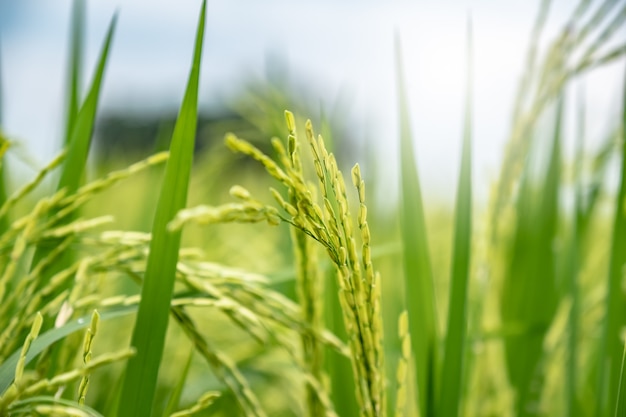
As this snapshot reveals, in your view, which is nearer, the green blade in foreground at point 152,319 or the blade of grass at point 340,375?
the green blade in foreground at point 152,319

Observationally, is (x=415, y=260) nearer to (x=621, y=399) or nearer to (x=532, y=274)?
(x=621, y=399)

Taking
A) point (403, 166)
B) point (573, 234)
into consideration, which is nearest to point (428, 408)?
point (403, 166)

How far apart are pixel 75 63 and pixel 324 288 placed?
1.45 feet

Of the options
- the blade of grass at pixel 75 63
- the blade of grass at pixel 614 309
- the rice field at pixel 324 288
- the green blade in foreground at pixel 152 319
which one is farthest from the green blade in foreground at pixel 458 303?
the blade of grass at pixel 75 63

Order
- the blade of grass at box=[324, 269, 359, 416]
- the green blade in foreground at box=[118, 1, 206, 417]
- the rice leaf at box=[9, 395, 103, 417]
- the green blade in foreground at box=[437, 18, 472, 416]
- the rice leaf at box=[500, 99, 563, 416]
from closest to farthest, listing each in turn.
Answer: the rice leaf at box=[9, 395, 103, 417], the green blade in foreground at box=[118, 1, 206, 417], the green blade in foreground at box=[437, 18, 472, 416], the blade of grass at box=[324, 269, 359, 416], the rice leaf at box=[500, 99, 563, 416]

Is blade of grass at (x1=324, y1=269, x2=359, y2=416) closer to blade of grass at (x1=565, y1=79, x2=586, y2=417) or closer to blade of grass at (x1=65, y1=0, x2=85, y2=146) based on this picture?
blade of grass at (x1=565, y1=79, x2=586, y2=417)

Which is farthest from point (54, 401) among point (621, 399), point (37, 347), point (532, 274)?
point (532, 274)

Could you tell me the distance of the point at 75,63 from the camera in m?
0.92

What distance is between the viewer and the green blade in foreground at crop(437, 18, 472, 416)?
70cm

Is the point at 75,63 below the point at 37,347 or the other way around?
the other way around

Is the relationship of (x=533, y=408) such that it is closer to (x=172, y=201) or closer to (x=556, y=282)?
(x=556, y=282)

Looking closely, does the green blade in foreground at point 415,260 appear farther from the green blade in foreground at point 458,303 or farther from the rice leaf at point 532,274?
the rice leaf at point 532,274

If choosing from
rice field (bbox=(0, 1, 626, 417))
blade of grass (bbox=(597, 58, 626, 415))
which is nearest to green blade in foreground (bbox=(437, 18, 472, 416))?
rice field (bbox=(0, 1, 626, 417))

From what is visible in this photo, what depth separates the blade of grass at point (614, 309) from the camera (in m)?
0.75
